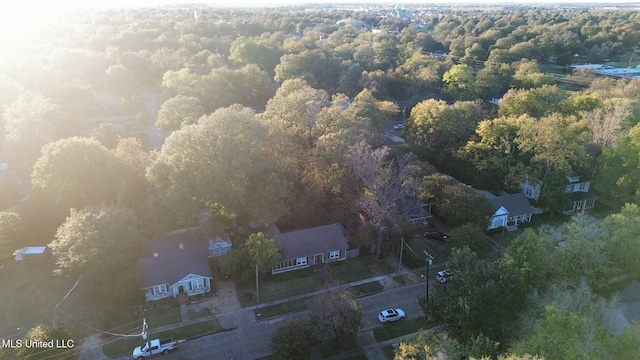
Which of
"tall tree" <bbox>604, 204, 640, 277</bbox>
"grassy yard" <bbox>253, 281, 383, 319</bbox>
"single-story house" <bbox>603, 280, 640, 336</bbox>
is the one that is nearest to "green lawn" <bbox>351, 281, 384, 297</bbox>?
"grassy yard" <bbox>253, 281, 383, 319</bbox>

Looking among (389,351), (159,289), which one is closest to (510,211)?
(389,351)

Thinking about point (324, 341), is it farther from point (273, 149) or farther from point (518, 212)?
point (518, 212)

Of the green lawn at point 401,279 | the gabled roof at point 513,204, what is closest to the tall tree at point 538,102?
the gabled roof at point 513,204

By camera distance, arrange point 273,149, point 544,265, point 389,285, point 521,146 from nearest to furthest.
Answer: point 544,265, point 389,285, point 273,149, point 521,146

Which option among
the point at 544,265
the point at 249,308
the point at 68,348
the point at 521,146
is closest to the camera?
the point at 68,348

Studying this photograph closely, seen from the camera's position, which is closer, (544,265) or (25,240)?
(544,265)

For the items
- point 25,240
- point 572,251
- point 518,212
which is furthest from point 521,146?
point 25,240
